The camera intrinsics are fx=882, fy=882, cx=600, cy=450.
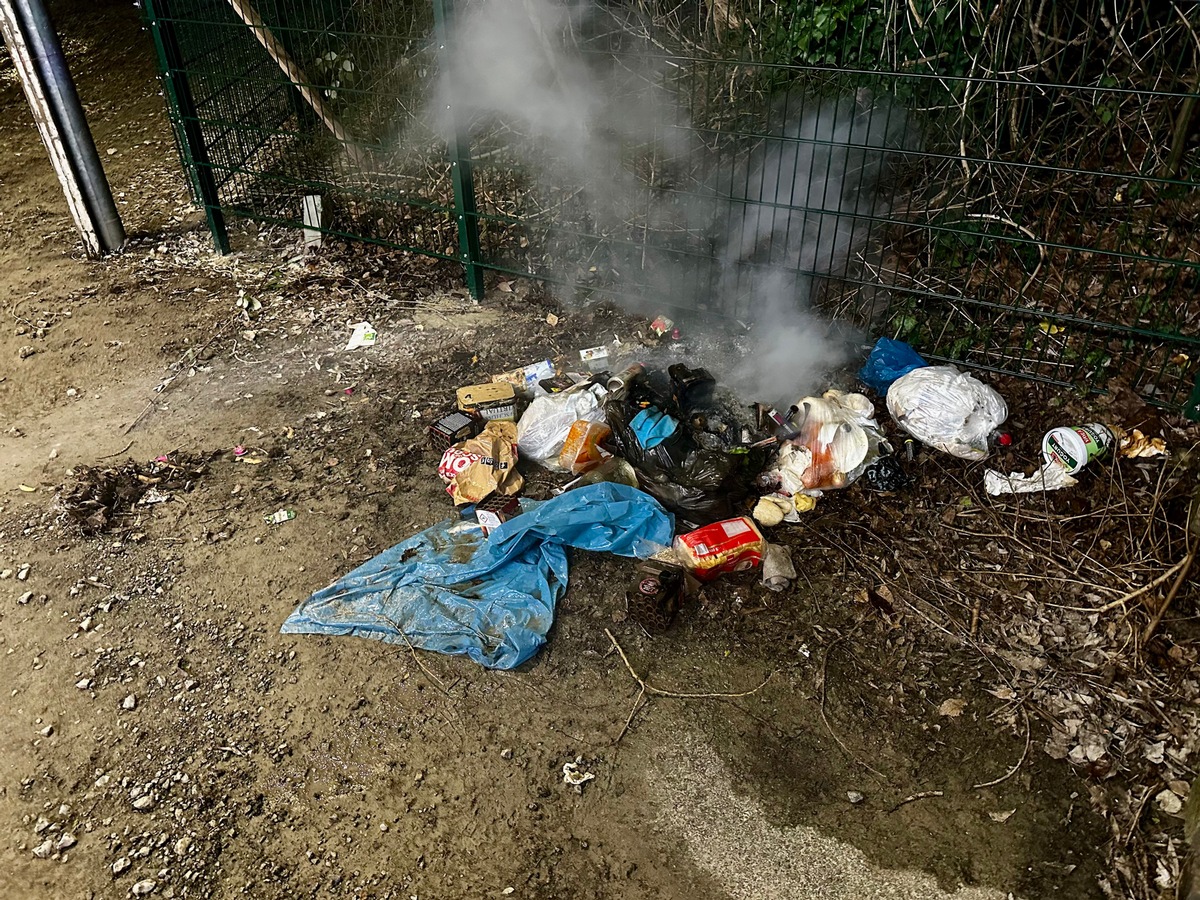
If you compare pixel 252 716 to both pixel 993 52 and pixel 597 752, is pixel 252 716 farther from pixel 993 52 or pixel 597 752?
pixel 993 52

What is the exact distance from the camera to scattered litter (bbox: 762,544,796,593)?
354cm

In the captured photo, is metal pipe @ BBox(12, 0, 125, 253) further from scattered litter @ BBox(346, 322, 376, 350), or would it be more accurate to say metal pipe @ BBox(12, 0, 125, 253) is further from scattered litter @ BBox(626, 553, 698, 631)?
scattered litter @ BBox(626, 553, 698, 631)

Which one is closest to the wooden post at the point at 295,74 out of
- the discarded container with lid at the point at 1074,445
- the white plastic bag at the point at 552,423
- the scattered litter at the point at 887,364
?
the white plastic bag at the point at 552,423

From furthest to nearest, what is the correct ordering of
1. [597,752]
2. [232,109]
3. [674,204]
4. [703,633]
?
[232,109] → [674,204] → [703,633] → [597,752]

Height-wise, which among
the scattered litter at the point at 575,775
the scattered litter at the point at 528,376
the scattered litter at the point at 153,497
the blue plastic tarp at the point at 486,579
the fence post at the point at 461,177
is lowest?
the scattered litter at the point at 575,775

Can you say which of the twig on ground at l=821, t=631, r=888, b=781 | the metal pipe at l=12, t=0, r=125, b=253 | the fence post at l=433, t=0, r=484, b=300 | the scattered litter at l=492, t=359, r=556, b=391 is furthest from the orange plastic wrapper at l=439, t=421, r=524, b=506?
the metal pipe at l=12, t=0, r=125, b=253

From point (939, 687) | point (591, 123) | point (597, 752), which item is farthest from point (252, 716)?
point (591, 123)

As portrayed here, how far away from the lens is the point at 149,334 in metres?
5.49

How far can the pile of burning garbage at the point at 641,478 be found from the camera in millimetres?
3457

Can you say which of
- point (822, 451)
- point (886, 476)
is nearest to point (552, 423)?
point (822, 451)

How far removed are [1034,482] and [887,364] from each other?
3.18 feet

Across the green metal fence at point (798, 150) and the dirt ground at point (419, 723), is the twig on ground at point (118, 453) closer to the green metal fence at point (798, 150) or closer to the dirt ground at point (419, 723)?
the dirt ground at point (419, 723)

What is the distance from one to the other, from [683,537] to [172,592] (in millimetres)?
2121

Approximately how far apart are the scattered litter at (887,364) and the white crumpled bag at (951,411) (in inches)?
9.6
